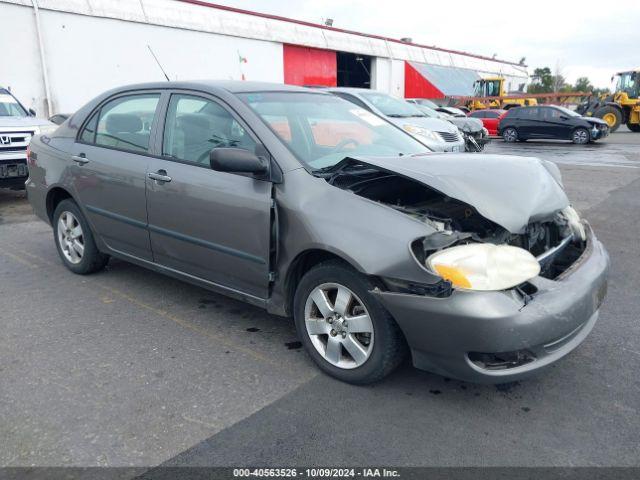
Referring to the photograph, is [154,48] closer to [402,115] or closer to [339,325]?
[402,115]

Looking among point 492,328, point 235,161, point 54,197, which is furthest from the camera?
point 54,197

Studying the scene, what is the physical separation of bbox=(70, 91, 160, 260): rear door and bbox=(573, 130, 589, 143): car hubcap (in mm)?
18707

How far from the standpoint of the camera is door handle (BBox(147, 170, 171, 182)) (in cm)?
365

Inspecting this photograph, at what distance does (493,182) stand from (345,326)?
3.71 ft

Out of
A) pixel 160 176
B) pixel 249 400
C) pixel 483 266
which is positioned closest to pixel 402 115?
pixel 160 176

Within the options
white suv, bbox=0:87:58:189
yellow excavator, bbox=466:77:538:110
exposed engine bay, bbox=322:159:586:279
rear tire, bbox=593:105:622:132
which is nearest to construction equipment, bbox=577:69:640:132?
rear tire, bbox=593:105:622:132

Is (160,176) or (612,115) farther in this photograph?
(612,115)

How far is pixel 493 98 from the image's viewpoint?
3234 centimetres

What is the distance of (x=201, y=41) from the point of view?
22.9m

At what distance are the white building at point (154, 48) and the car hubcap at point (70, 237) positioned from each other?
1502cm

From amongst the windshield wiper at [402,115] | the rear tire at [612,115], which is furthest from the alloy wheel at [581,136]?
the windshield wiper at [402,115]

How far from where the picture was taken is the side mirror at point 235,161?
306 centimetres

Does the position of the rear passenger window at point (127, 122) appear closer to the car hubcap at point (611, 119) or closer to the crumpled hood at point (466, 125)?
the crumpled hood at point (466, 125)

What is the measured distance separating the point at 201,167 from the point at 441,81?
35770mm
